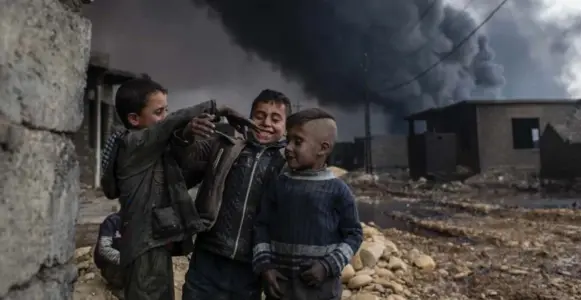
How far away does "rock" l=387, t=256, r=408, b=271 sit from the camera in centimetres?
433

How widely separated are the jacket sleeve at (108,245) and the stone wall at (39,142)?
1.53 meters

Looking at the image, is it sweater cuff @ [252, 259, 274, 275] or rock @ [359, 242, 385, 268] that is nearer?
sweater cuff @ [252, 259, 274, 275]

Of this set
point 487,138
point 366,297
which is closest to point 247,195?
point 366,297

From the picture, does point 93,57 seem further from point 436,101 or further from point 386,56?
point 436,101

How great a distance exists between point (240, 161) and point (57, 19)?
80 cm

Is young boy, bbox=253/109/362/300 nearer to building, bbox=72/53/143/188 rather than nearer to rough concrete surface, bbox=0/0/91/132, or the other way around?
rough concrete surface, bbox=0/0/91/132

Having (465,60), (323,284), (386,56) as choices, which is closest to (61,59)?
(323,284)

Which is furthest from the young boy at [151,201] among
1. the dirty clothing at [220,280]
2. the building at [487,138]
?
the building at [487,138]

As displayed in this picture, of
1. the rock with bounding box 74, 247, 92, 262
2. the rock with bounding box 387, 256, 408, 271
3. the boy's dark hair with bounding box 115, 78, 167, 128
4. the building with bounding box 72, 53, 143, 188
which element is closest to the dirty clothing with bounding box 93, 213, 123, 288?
the rock with bounding box 74, 247, 92, 262

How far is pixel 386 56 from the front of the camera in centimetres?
3847

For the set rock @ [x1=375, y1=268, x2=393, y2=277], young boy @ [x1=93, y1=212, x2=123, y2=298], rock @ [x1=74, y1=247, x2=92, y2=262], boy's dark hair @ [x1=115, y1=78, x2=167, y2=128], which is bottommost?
rock @ [x1=375, y1=268, x2=393, y2=277]

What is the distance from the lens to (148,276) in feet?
5.30

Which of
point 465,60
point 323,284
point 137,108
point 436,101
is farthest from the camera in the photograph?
point 465,60

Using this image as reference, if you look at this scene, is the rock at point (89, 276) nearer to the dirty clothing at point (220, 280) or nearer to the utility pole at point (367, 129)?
the dirty clothing at point (220, 280)
